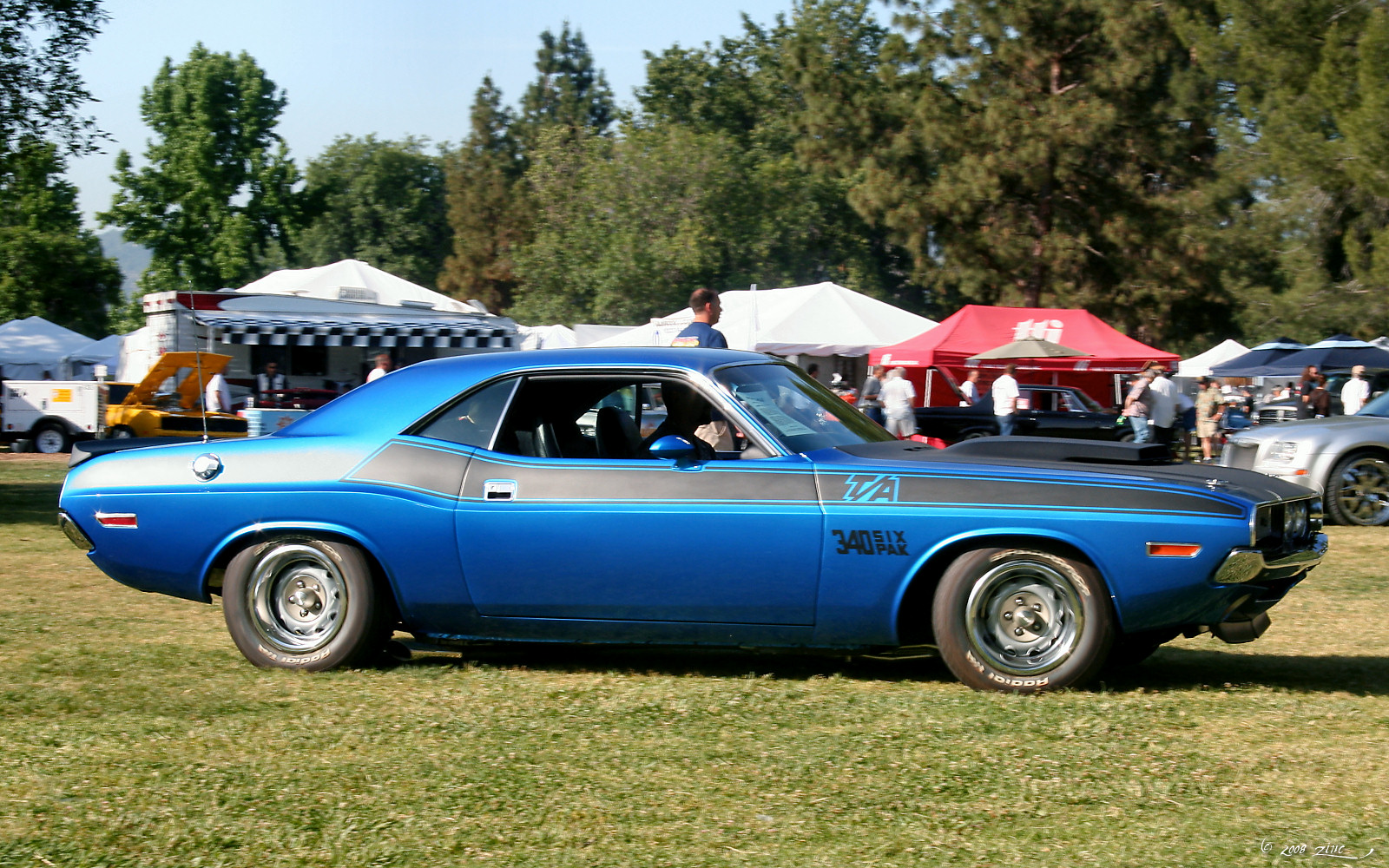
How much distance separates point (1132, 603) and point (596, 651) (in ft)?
8.26

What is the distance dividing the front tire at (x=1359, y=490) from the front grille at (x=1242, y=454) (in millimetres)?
704

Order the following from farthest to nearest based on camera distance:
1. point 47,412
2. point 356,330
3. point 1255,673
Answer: point 356,330
point 47,412
point 1255,673

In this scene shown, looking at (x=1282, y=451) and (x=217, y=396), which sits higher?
(x=217, y=396)

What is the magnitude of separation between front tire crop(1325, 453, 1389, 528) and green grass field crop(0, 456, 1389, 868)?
6.95 m

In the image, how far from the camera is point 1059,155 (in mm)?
39500

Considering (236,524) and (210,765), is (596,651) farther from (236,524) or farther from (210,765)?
(210,765)

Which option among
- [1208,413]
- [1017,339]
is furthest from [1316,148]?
[1208,413]

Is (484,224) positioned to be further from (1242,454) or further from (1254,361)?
(1242,454)

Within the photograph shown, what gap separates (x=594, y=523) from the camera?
17.6 ft

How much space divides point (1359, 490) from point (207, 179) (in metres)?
55.0

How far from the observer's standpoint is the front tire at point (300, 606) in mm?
5664

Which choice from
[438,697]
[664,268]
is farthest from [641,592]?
[664,268]

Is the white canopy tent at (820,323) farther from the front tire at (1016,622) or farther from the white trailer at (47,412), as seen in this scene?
the front tire at (1016,622)

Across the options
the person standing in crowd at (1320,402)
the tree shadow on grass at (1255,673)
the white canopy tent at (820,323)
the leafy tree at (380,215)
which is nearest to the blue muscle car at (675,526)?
the tree shadow on grass at (1255,673)
